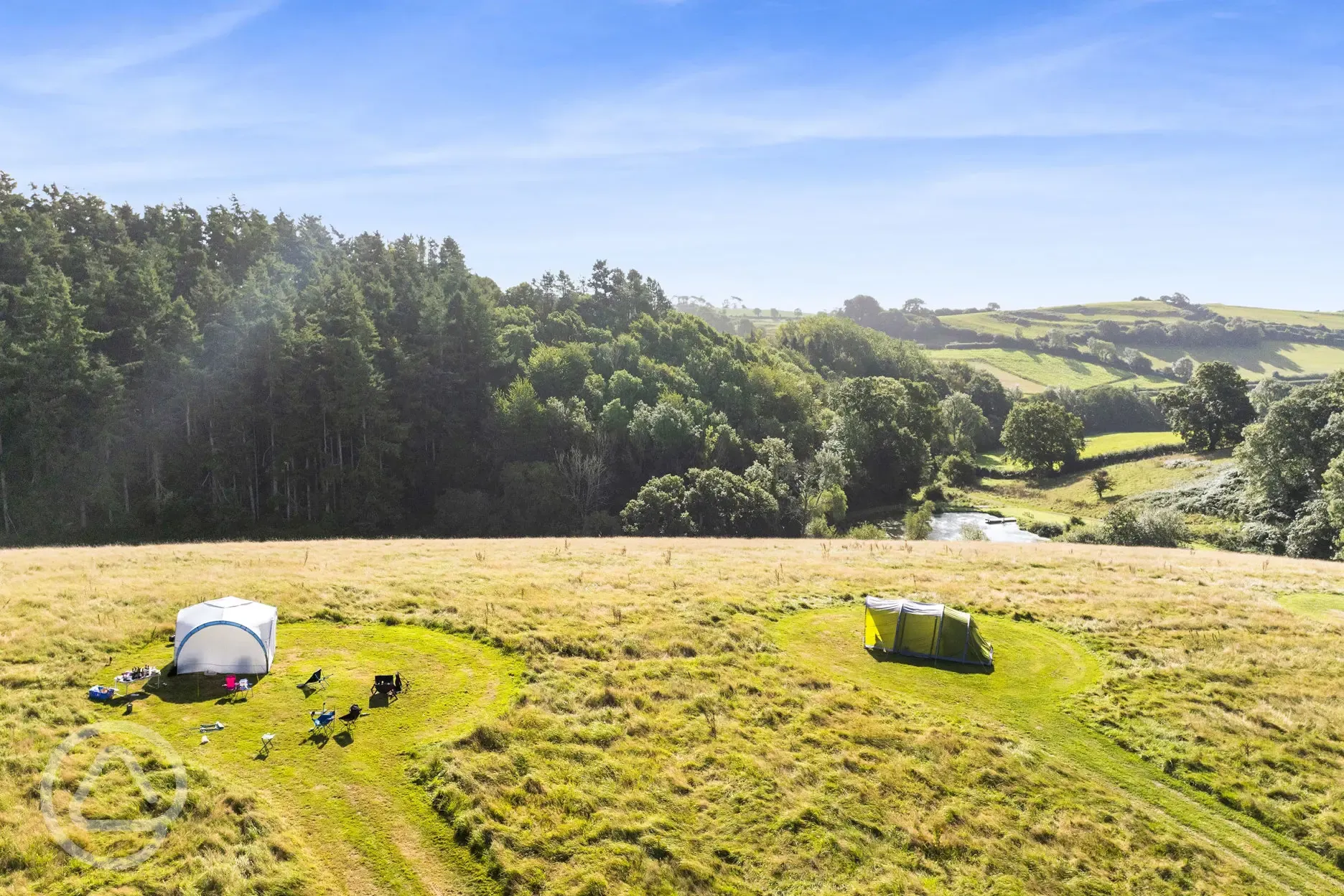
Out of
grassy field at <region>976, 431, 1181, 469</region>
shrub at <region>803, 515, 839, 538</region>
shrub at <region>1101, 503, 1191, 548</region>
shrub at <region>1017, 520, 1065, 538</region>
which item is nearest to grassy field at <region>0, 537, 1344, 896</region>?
shrub at <region>1101, 503, 1191, 548</region>

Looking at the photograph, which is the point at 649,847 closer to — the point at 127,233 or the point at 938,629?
the point at 938,629

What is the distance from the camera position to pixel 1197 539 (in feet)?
246

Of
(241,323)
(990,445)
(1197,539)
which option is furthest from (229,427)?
(990,445)

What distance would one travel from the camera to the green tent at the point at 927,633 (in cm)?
2870

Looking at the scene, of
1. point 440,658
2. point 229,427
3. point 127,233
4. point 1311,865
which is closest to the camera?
point 1311,865

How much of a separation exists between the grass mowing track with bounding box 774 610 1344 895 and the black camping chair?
59.2 feet

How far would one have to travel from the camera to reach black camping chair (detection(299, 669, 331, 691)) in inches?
905

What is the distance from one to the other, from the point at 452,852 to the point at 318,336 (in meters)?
70.8

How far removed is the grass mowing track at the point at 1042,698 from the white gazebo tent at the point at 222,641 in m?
20.5

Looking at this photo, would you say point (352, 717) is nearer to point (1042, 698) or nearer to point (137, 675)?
point (137, 675)
